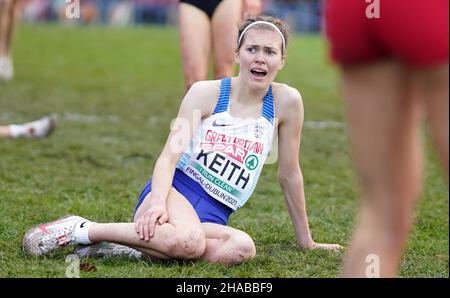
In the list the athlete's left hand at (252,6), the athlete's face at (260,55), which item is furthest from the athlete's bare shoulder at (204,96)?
the athlete's left hand at (252,6)

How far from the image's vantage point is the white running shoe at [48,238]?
4410 millimetres

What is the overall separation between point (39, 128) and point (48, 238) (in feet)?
12.1

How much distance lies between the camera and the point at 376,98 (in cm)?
260

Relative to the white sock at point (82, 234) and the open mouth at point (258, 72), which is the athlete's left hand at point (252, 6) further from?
the white sock at point (82, 234)

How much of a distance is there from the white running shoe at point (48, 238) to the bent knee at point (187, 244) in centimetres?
52

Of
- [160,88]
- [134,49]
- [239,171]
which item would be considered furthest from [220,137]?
[134,49]

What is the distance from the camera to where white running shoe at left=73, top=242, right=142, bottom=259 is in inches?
174

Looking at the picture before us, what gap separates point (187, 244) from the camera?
4227 mm

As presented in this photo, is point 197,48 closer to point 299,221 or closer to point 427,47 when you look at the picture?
point 299,221

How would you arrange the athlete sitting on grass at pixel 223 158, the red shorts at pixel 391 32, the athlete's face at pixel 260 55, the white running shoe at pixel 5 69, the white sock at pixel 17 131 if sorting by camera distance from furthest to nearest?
the white running shoe at pixel 5 69, the white sock at pixel 17 131, the athlete's face at pixel 260 55, the athlete sitting on grass at pixel 223 158, the red shorts at pixel 391 32

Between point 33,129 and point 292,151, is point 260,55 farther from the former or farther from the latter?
point 33,129

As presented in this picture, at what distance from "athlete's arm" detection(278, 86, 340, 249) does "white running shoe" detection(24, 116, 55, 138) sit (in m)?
3.75

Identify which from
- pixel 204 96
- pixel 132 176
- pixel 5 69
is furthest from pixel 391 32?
pixel 5 69
